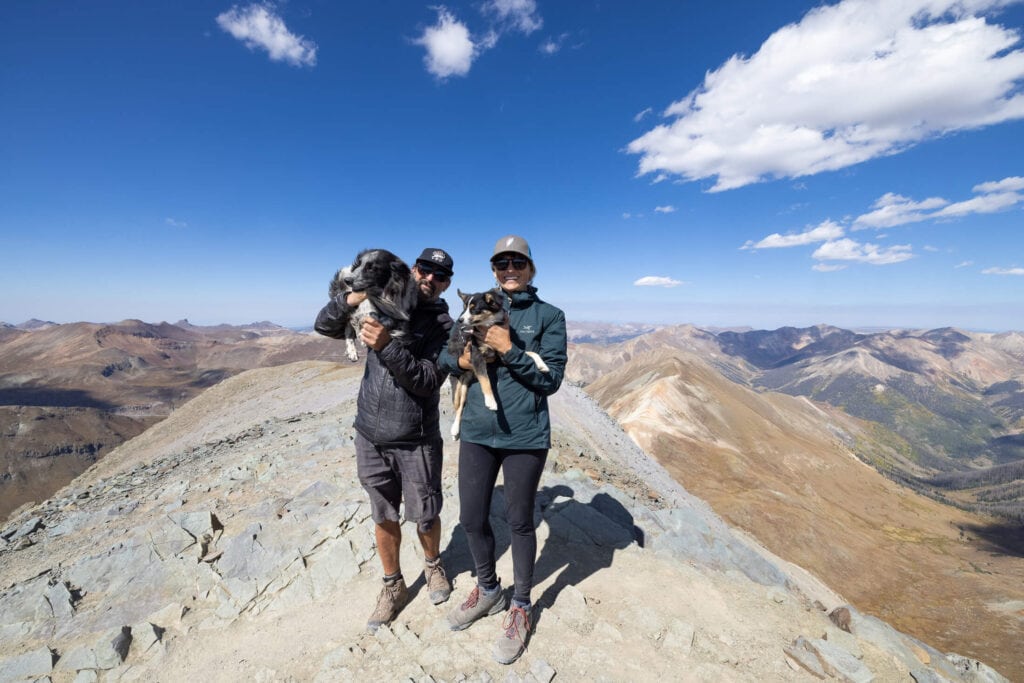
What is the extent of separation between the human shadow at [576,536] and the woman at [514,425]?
1199 mm

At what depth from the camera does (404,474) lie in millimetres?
4621

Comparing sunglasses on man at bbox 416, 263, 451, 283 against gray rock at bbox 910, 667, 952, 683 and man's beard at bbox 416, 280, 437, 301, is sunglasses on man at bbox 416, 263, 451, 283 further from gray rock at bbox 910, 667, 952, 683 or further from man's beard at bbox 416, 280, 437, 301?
gray rock at bbox 910, 667, 952, 683

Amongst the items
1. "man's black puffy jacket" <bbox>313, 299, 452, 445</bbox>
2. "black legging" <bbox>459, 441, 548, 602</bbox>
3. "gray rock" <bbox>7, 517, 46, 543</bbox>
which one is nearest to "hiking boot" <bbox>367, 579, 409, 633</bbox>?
"black legging" <bbox>459, 441, 548, 602</bbox>

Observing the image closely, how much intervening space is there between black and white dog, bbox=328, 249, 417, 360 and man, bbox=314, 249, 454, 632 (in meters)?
0.10

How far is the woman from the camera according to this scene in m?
Result: 4.11

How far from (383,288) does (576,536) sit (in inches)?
218

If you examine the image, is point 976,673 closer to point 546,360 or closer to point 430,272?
point 546,360

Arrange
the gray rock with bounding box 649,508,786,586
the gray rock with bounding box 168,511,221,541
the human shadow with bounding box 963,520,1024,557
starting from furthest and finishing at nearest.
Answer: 1. the human shadow with bounding box 963,520,1024,557
2. the gray rock with bounding box 649,508,786,586
3. the gray rock with bounding box 168,511,221,541

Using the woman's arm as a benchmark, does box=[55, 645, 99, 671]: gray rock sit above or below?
below

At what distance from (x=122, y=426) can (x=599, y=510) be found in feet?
491

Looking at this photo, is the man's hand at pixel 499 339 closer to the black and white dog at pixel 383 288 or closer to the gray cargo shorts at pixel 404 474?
the black and white dog at pixel 383 288

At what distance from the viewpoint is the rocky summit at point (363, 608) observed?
4.60 m

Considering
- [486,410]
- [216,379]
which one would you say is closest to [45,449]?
[216,379]

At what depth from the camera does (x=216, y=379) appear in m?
185
